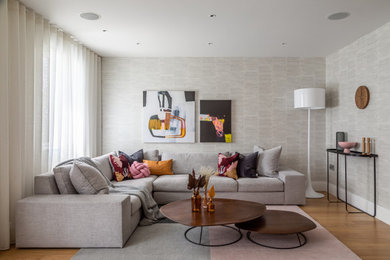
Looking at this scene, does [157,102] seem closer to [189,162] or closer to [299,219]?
[189,162]

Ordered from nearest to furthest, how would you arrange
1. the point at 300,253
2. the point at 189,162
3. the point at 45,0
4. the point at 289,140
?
the point at 300,253 < the point at 45,0 < the point at 189,162 < the point at 289,140

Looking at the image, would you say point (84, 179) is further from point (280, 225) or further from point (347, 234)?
point (347, 234)

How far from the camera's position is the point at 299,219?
10.0 feet

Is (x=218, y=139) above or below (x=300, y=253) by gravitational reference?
above

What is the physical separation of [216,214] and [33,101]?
2.55 metres

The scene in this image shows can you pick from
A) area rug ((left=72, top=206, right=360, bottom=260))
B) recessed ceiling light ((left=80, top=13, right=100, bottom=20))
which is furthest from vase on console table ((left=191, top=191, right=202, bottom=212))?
recessed ceiling light ((left=80, top=13, right=100, bottom=20))

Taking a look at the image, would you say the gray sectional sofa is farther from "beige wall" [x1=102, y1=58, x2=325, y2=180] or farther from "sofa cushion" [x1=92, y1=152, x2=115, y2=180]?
"beige wall" [x1=102, y1=58, x2=325, y2=180]

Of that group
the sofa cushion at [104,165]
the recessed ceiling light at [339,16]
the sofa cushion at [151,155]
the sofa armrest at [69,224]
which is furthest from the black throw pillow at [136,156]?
the recessed ceiling light at [339,16]

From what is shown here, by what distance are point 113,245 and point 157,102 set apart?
9.83 ft

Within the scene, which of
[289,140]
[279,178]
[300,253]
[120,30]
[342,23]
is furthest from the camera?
[289,140]

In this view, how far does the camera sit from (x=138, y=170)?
4453 millimetres

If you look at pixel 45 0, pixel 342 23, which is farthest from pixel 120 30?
pixel 342 23

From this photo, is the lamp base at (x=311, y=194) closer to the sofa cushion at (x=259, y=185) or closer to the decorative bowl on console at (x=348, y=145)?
the sofa cushion at (x=259, y=185)

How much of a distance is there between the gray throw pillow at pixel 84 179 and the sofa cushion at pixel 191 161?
196cm
